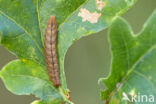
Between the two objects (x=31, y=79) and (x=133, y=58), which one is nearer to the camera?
(x=133, y=58)

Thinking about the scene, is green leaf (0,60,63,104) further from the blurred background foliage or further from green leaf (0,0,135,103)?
the blurred background foliage

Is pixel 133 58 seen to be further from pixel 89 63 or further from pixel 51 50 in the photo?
pixel 89 63

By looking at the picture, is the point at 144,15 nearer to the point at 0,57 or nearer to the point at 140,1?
the point at 140,1

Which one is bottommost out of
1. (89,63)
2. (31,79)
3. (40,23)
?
(89,63)

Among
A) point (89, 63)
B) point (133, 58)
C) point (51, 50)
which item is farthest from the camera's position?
point (89, 63)

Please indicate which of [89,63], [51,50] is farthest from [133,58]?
[89,63]

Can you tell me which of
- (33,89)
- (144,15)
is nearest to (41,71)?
(33,89)

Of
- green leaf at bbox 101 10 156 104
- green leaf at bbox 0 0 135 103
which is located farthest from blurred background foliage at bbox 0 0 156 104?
green leaf at bbox 101 10 156 104
